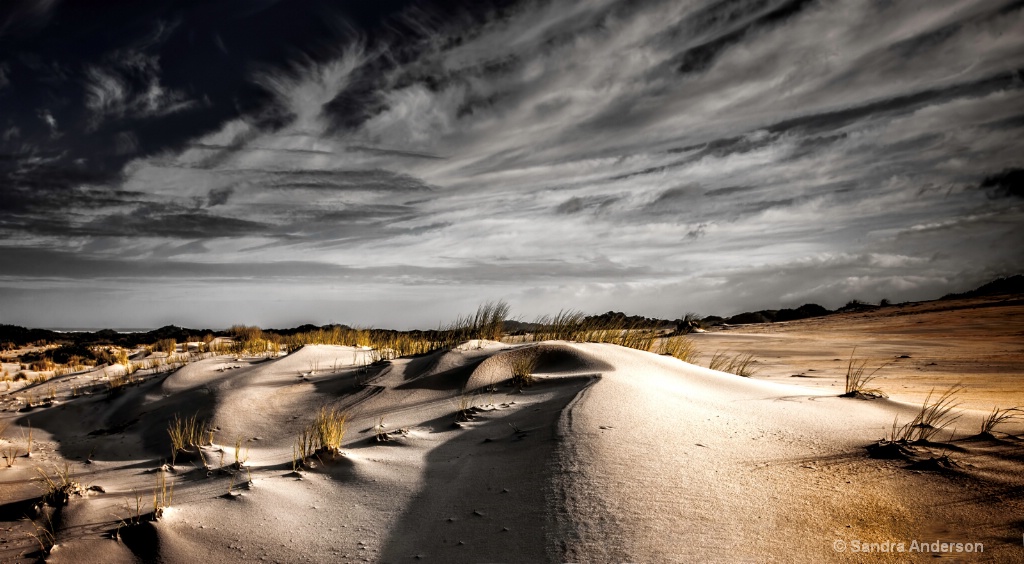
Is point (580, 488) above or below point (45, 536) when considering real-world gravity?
above

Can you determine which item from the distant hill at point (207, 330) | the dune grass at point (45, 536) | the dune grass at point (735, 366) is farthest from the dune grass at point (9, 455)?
the distant hill at point (207, 330)

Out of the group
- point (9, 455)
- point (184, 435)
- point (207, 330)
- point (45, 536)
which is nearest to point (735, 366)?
point (184, 435)

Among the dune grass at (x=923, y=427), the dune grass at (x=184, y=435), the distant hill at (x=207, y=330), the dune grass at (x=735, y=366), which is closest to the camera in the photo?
the dune grass at (x=923, y=427)

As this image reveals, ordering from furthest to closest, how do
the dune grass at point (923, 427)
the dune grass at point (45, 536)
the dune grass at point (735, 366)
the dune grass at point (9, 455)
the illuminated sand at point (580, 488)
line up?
the dune grass at point (735, 366) < the dune grass at point (9, 455) < the dune grass at point (923, 427) < the dune grass at point (45, 536) < the illuminated sand at point (580, 488)

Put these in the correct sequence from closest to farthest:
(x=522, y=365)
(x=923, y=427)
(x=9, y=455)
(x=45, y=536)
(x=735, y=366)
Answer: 1. (x=45, y=536)
2. (x=923, y=427)
3. (x=9, y=455)
4. (x=522, y=365)
5. (x=735, y=366)

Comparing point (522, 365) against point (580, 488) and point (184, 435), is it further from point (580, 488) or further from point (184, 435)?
point (184, 435)

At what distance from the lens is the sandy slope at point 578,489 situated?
199cm

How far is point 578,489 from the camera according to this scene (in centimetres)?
231

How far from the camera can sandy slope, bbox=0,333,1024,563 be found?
78.4 inches

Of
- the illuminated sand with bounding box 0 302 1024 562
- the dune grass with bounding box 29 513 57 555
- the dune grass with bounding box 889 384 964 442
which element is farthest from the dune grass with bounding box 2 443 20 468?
the dune grass with bounding box 889 384 964 442

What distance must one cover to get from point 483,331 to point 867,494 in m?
6.77

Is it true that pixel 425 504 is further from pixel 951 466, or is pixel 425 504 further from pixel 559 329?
pixel 559 329

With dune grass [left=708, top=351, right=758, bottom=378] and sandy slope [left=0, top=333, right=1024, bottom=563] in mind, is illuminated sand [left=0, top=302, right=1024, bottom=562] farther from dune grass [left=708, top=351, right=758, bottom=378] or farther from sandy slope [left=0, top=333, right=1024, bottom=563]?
dune grass [left=708, top=351, right=758, bottom=378]

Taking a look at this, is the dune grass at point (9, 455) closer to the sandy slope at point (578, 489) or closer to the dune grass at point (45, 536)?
the sandy slope at point (578, 489)
